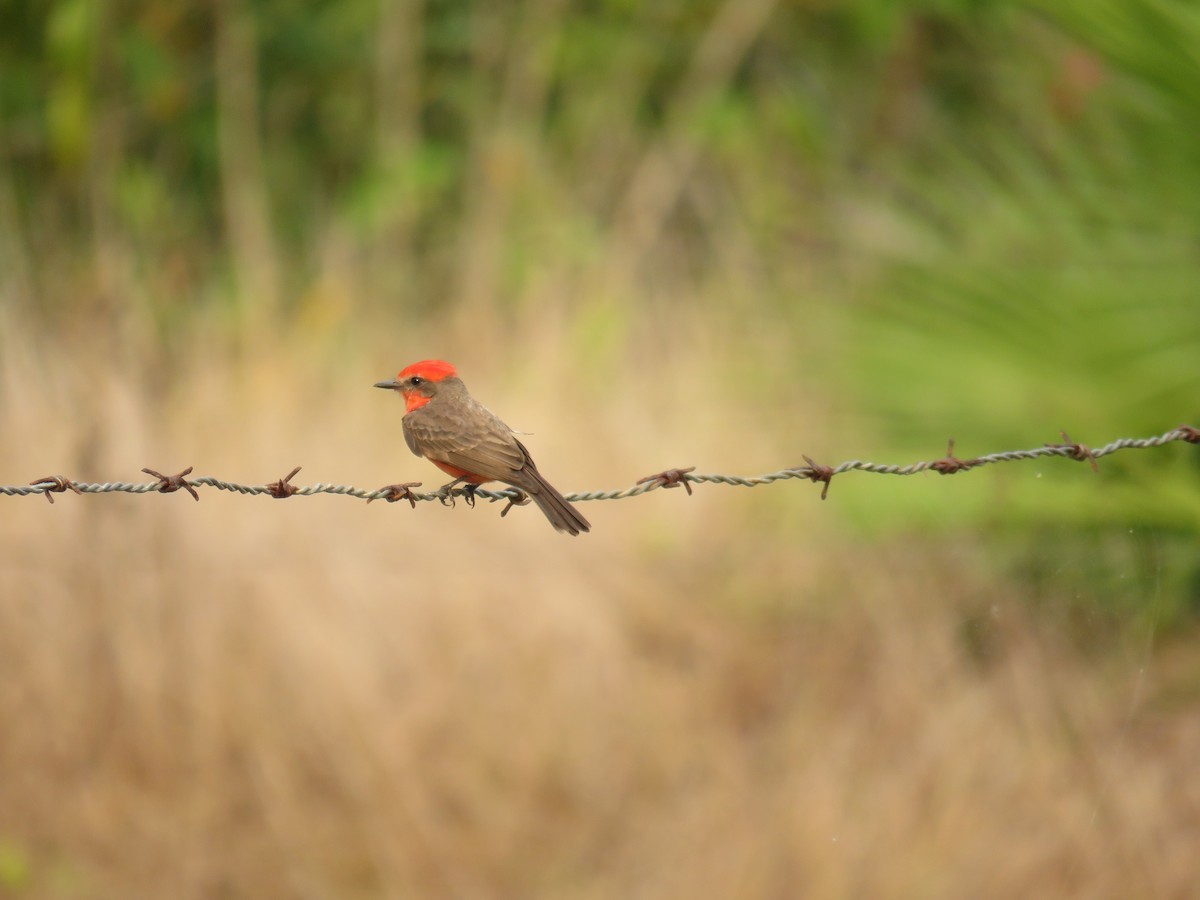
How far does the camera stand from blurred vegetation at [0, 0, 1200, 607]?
547 cm

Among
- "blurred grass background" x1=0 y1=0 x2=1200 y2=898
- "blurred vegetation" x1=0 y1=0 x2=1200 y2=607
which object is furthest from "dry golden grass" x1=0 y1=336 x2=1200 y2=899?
"blurred vegetation" x1=0 y1=0 x2=1200 y2=607

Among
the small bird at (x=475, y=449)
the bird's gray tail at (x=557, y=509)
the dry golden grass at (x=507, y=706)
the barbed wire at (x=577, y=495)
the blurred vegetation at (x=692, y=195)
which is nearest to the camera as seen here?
the barbed wire at (x=577, y=495)

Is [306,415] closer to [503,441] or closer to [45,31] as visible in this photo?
[503,441]

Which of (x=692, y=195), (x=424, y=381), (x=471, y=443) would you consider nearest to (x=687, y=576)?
(x=424, y=381)

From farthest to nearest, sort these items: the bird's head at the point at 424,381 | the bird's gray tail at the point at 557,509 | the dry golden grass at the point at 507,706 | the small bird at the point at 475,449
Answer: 1. the dry golden grass at the point at 507,706
2. the bird's head at the point at 424,381
3. the small bird at the point at 475,449
4. the bird's gray tail at the point at 557,509

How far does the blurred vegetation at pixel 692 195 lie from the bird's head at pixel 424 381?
2244 millimetres

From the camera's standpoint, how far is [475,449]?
3.54 meters

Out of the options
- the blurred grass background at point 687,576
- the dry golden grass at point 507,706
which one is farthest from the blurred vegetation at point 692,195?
the dry golden grass at point 507,706

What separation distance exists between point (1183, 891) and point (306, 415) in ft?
12.4

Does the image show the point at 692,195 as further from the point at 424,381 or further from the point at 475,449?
the point at 475,449

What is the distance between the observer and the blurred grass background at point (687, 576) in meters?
5.24

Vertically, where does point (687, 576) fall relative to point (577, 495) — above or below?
above

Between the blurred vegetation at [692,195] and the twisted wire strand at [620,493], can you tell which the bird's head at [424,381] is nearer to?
the twisted wire strand at [620,493]

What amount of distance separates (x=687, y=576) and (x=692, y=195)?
3.36 metres
